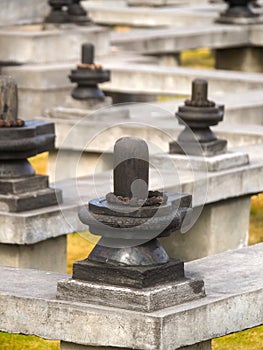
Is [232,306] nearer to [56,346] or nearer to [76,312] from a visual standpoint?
[76,312]

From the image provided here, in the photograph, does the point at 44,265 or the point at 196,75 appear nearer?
the point at 44,265

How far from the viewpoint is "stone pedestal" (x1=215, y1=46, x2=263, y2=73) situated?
18.9m

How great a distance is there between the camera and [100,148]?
30.7 ft

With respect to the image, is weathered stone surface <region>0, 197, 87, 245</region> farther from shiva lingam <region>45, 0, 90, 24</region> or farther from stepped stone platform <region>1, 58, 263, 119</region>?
shiva lingam <region>45, 0, 90, 24</region>

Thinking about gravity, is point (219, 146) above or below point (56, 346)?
above

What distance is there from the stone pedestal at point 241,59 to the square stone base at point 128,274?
1349 cm

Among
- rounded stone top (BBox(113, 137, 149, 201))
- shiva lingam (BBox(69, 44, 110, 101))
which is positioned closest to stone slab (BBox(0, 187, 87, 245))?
rounded stone top (BBox(113, 137, 149, 201))

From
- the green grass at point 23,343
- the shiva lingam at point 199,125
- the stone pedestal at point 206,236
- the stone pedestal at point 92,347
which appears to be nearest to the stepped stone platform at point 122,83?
the shiva lingam at point 199,125

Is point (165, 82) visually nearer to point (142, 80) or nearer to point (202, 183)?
point (142, 80)

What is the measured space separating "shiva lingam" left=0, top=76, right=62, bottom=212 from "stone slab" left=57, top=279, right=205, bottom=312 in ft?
7.05

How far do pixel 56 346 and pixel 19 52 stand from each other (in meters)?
7.85

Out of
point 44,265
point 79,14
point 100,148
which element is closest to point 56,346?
point 44,265

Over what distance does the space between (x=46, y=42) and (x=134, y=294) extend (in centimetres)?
971

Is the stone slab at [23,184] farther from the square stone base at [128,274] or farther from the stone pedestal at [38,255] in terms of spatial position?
the square stone base at [128,274]
